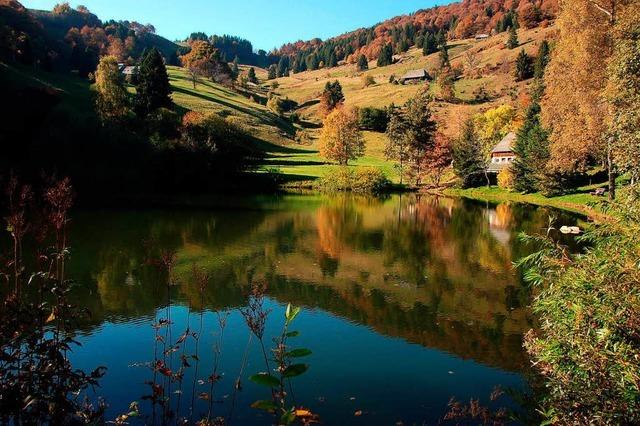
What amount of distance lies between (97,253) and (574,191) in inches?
1822

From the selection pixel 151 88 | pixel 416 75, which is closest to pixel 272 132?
pixel 151 88

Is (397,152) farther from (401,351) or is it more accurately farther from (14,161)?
(401,351)

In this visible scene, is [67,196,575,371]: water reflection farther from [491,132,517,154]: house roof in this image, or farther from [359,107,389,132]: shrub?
[359,107,389,132]: shrub

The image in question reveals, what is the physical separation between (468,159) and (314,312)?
5287 cm

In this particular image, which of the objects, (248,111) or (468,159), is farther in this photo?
(248,111)

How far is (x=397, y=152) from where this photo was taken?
80.8 metres

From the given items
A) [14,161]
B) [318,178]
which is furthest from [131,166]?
[318,178]

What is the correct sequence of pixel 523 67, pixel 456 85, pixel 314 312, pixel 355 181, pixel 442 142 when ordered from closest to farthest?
1. pixel 314 312
2. pixel 355 181
3. pixel 442 142
4. pixel 523 67
5. pixel 456 85

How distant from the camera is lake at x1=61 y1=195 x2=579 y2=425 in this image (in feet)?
34.2

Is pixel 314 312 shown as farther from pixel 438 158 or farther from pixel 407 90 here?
pixel 407 90

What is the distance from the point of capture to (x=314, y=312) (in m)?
16.5

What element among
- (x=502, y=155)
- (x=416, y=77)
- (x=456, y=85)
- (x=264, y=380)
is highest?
(x=416, y=77)

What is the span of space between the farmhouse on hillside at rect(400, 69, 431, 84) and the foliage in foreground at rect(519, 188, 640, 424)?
475 feet

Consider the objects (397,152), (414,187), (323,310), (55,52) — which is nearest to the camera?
(323,310)
